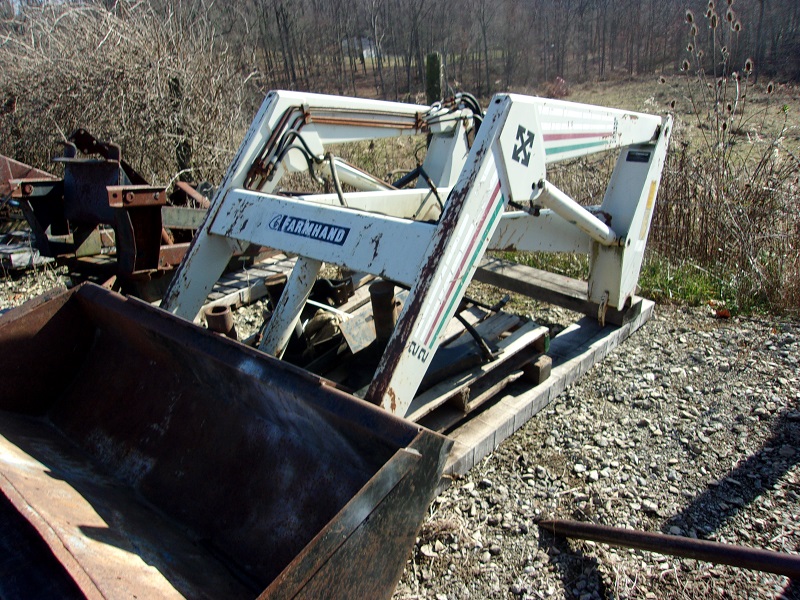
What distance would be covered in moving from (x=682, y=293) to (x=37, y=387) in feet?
13.8

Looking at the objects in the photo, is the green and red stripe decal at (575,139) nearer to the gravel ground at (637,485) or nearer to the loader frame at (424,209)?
the loader frame at (424,209)

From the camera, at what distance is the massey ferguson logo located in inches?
98.1

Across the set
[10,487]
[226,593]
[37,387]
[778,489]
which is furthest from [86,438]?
[778,489]

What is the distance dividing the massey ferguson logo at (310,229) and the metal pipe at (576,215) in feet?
2.93

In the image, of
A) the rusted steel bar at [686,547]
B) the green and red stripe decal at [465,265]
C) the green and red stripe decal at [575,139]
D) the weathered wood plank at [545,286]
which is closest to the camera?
the rusted steel bar at [686,547]

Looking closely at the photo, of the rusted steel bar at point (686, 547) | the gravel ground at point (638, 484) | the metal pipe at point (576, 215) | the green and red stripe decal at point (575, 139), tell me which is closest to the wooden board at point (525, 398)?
the gravel ground at point (638, 484)

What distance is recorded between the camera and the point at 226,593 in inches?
71.2

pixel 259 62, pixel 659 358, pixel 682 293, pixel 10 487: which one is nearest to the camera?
pixel 10 487

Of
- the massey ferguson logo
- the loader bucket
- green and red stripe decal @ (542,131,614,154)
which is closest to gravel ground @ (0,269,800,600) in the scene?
the loader bucket

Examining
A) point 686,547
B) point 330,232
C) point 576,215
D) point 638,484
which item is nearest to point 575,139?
point 576,215

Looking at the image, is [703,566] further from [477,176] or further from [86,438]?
[86,438]

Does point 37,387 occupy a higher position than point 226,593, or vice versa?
point 37,387

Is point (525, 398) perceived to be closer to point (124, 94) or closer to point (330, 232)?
point (330, 232)

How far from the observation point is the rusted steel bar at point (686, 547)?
1.64 m
